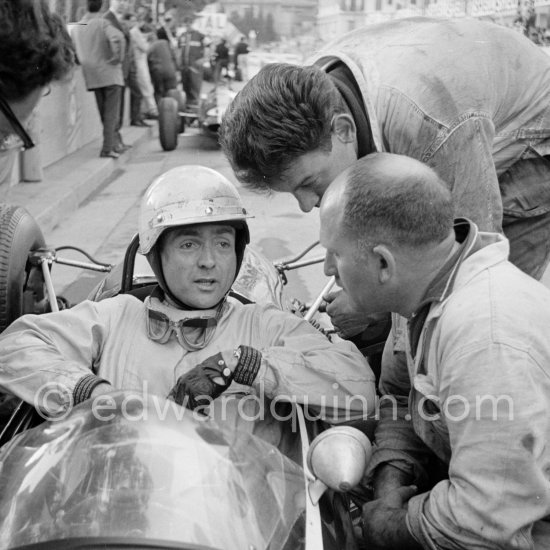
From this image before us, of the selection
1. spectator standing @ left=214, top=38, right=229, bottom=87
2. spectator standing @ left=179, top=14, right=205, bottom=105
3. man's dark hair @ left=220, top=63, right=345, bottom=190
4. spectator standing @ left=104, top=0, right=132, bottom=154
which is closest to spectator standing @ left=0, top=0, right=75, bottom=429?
man's dark hair @ left=220, top=63, right=345, bottom=190

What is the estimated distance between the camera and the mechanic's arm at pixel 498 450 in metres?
1.89

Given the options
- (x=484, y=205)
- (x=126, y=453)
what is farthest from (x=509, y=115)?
(x=126, y=453)

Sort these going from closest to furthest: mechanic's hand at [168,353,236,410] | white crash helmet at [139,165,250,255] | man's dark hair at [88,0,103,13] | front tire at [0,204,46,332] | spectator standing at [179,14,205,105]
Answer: mechanic's hand at [168,353,236,410], white crash helmet at [139,165,250,255], front tire at [0,204,46,332], man's dark hair at [88,0,103,13], spectator standing at [179,14,205,105]

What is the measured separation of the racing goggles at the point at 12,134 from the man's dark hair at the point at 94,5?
31.9ft

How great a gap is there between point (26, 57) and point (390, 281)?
1.46 m

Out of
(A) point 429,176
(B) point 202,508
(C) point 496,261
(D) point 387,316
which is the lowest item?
(D) point 387,316

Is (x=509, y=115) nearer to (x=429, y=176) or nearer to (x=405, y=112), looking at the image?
(x=405, y=112)

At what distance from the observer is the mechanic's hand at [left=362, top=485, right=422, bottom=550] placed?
7.14 ft

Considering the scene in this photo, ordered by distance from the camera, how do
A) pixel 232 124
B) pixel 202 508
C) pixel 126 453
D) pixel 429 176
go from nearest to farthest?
pixel 202 508 < pixel 126 453 < pixel 429 176 < pixel 232 124

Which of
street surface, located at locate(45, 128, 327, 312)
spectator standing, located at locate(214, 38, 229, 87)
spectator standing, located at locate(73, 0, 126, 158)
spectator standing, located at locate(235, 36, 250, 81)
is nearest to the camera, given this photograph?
street surface, located at locate(45, 128, 327, 312)

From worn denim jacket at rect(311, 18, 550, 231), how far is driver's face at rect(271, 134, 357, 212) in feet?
0.53

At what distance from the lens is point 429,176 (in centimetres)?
218

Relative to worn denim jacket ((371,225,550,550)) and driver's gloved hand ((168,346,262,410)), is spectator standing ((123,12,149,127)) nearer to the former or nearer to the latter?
driver's gloved hand ((168,346,262,410))

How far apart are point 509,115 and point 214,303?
126 cm
